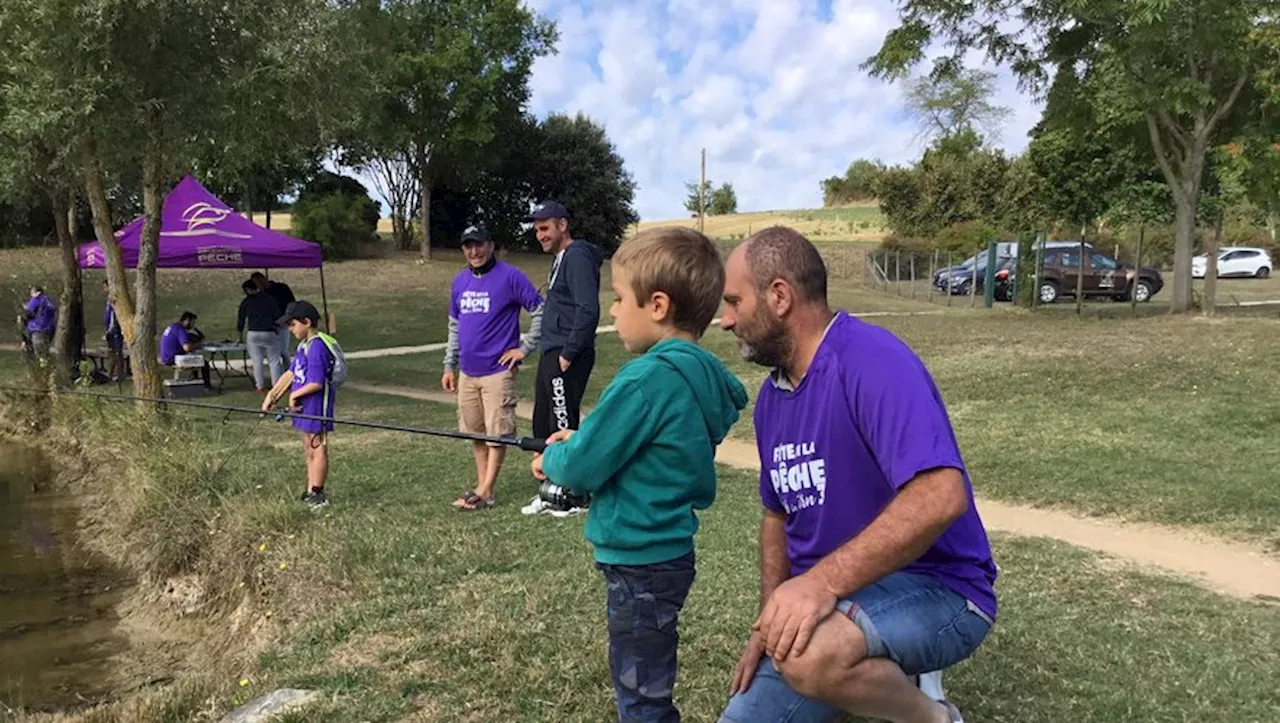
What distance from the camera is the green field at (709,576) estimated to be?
3588 millimetres

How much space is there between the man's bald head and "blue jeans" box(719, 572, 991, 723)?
0.68m

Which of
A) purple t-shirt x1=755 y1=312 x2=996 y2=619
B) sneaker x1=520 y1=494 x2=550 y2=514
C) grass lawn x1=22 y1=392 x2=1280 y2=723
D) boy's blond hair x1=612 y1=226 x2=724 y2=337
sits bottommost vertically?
grass lawn x1=22 y1=392 x2=1280 y2=723

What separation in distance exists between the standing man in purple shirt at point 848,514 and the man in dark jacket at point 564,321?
10.7ft

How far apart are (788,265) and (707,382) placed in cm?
52

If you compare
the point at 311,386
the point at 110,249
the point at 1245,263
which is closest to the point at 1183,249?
the point at 311,386

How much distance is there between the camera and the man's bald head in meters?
2.28

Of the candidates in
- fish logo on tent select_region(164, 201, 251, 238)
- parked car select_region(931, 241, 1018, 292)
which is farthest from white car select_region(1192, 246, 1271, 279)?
fish logo on tent select_region(164, 201, 251, 238)

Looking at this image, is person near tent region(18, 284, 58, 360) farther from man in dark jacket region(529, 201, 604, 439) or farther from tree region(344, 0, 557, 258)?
tree region(344, 0, 557, 258)

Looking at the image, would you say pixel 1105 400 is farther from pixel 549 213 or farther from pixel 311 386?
pixel 311 386

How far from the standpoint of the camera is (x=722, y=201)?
83.2 metres

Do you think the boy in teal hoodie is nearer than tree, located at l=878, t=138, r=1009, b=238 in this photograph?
Yes

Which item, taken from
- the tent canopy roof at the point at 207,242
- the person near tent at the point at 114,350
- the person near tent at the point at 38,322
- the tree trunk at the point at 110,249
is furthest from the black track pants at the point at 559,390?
the person near tent at the point at 38,322

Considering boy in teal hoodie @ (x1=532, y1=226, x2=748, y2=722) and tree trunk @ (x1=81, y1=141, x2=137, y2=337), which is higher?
tree trunk @ (x1=81, y1=141, x2=137, y2=337)

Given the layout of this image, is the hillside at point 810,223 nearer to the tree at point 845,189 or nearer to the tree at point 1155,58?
the tree at point 845,189
